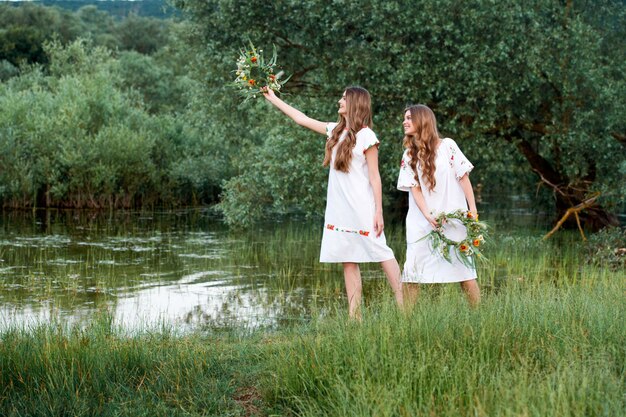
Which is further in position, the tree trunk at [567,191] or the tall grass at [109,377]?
the tree trunk at [567,191]

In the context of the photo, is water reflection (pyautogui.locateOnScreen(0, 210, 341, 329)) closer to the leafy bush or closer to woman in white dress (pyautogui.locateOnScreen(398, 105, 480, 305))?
woman in white dress (pyautogui.locateOnScreen(398, 105, 480, 305))

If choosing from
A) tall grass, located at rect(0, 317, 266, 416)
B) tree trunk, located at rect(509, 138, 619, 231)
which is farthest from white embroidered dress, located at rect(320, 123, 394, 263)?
tree trunk, located at rect(509, 138, 619, 231)

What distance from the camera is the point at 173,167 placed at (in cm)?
2980

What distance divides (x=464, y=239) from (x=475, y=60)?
349 inches

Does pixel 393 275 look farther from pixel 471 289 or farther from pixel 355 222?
pixel 471 289

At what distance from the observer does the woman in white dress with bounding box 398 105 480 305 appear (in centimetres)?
858

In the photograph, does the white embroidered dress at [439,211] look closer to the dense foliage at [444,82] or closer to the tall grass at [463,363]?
the tall grass at [463,363]

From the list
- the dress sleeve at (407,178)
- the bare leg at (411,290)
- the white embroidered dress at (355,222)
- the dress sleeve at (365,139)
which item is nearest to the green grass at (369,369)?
the bare leg at (411,290)

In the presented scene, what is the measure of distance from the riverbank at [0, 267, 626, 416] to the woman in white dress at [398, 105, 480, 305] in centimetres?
144

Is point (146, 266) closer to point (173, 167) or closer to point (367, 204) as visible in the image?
point (367, 204)

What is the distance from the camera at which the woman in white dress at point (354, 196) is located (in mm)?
8461

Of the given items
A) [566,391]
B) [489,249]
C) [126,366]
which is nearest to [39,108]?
[489,249]

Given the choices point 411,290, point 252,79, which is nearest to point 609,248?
point 411,290

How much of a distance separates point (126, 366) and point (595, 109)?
1409 centimetres
